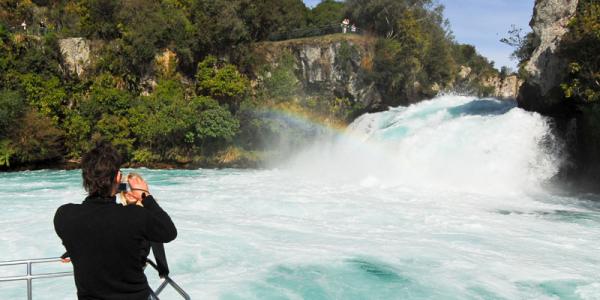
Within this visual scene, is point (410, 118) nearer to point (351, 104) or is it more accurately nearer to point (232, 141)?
point (351, 104)

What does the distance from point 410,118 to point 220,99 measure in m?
9.39

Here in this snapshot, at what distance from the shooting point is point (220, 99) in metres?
25.1

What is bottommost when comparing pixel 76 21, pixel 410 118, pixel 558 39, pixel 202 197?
pixel 202 197

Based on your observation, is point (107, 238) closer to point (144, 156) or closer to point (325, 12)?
point (144, 156)

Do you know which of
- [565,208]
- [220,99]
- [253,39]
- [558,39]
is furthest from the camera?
[253,39]

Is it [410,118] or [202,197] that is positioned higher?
[410,118]

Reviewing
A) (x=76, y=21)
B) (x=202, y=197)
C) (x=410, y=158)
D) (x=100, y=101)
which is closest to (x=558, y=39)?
(x=410, y=158)

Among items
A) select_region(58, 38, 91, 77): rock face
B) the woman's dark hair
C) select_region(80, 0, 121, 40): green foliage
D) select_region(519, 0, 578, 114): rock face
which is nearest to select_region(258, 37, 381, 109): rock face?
select_region(80, 0, 121, 40): green foliage

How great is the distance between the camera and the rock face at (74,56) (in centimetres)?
2567

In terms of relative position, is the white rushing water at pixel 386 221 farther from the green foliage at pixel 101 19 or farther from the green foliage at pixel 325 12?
the green foliage at pixel 325 12

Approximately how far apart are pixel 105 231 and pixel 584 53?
56.2 feet

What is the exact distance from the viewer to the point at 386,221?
1145 centimetres

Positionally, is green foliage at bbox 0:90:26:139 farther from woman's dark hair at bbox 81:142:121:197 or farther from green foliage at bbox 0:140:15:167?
woman's dark hair at bbox 81:142:121:197

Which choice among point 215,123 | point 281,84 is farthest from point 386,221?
point 281,84
